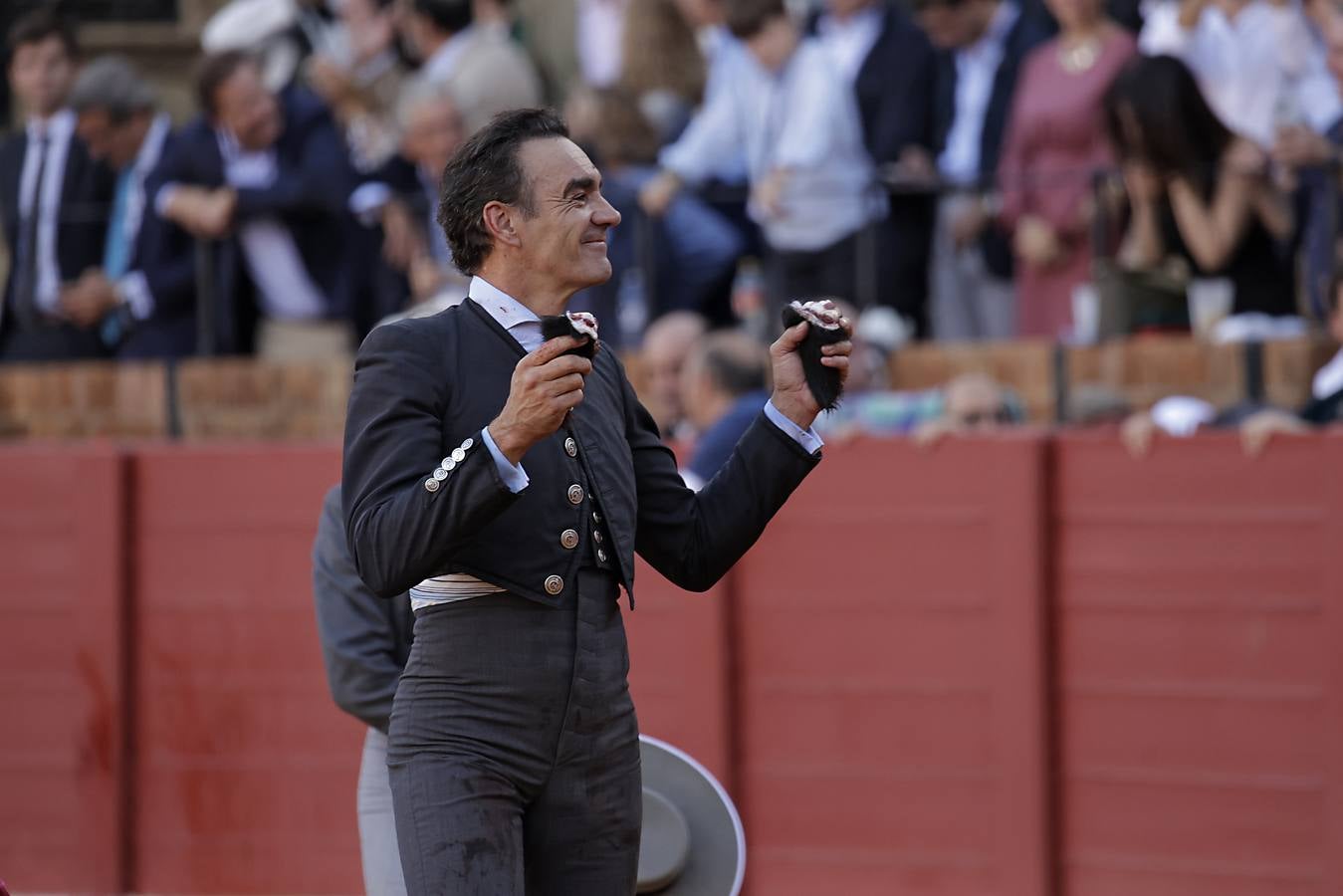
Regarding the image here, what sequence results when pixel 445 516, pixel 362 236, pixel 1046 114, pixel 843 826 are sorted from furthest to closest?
pixel 362 236, pixel 1046 114, pixel 843 826, pixel 445 516

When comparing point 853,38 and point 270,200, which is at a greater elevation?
point 853,38

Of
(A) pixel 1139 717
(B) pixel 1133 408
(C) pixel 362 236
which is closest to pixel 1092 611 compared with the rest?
(A) pixel 1139 717

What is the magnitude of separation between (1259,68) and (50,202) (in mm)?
4808

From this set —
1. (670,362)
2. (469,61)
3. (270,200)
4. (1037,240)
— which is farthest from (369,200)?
(1037,240)

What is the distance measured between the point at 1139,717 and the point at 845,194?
2176 mm

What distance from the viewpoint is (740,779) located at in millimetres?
7031

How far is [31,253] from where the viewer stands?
9.23 metres

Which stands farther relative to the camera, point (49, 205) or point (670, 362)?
point (49, 205)

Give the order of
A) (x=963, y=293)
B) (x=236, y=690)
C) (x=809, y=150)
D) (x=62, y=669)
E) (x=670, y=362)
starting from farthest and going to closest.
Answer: (x=963, y=293) → (x=62, y=669) → (x=809, y=150) → (x=236, y=690) → (x=670, y=362)

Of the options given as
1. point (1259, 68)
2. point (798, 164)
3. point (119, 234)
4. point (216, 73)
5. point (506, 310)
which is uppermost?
point (216, 73)

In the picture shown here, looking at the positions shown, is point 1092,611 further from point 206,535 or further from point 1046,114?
point 206,535

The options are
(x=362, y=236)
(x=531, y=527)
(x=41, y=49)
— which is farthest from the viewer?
(x=41, y=49)

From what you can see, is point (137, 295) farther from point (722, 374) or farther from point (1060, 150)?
point (1060, 150)

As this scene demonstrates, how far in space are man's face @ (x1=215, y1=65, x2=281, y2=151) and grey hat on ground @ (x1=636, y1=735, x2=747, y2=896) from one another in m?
4.93
